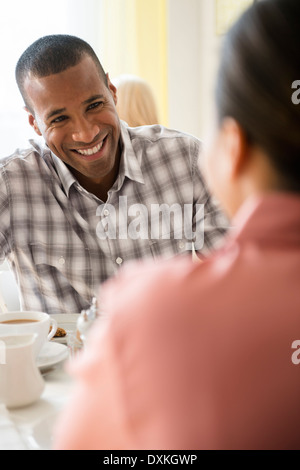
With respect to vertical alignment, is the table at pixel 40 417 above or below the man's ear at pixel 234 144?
below

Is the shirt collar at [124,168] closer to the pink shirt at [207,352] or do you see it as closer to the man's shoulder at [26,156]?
the man's shoulder at [26,156]

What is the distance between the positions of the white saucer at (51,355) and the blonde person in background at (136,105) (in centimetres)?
175

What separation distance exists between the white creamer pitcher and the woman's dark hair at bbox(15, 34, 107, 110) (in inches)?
32.9

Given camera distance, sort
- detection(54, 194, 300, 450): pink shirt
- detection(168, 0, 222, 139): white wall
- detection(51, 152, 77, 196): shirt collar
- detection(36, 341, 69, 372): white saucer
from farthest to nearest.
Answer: detection(168, 0, 222, 139): white wall → detection(51, 152, 77, 196): shirt collar → detection(36, 341, 69, 372): white saucer → detection(54, 194, 300, 450): pink shirt

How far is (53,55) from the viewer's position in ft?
4.78

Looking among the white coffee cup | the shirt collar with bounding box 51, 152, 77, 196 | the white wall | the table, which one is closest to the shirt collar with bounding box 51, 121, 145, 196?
the shirt collar with bounding box 51, 152, 77, 196

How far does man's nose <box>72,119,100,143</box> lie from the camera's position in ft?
4.81

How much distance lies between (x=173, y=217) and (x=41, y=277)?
1.29 ft

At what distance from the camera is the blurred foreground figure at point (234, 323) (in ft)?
1.49

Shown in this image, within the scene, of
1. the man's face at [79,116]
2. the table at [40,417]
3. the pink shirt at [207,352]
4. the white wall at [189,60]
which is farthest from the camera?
the white wall at [189,60]

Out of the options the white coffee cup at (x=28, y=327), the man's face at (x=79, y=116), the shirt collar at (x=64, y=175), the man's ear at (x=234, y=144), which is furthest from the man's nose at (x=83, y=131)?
the man's ear at (x=234, y=144)

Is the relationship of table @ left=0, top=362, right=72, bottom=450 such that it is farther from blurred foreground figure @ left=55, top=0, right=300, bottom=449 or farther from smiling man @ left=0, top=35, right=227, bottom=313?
smiling man @ left=0, top=35, right=227, bottom=313

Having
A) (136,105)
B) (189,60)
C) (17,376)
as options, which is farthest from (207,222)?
(189,60)
